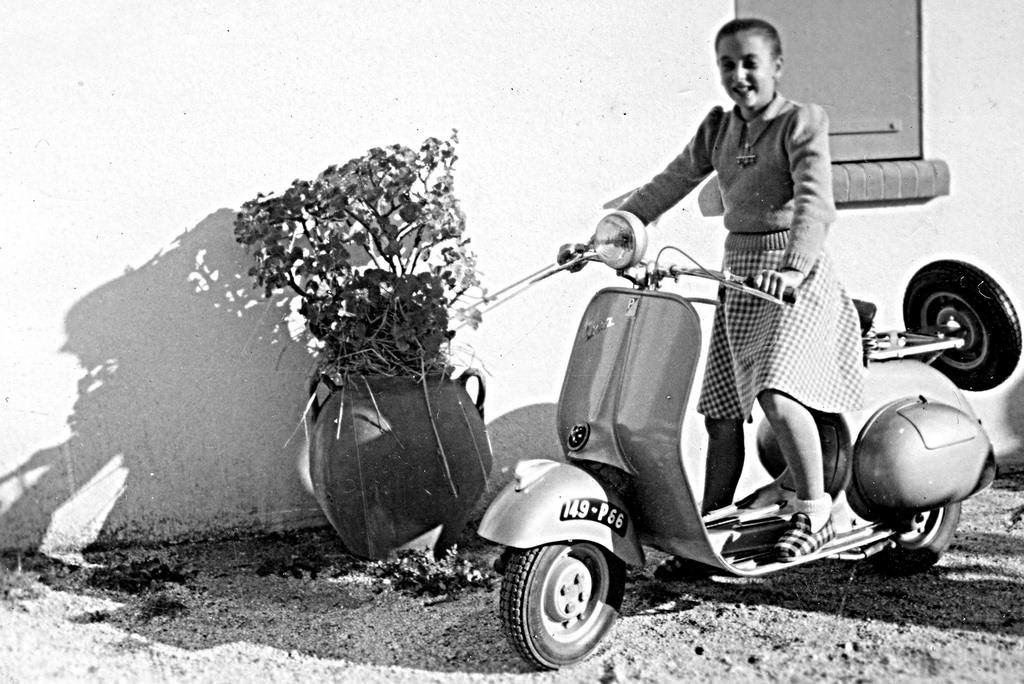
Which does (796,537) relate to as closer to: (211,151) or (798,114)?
(798,114)

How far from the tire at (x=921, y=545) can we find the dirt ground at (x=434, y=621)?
54 mm

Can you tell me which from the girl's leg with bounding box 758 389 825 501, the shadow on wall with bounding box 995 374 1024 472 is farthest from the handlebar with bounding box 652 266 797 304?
the shadow on wall with bounding box 995 374 1024 472

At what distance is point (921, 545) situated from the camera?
12.4 ft

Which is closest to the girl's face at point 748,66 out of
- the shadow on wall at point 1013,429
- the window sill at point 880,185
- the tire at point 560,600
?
A: the tire at point 560,600

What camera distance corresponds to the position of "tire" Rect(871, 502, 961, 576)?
3756 mm

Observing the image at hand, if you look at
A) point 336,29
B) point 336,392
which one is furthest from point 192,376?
point 336,29

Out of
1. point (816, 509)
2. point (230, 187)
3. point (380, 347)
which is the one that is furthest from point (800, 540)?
point (230, 187)

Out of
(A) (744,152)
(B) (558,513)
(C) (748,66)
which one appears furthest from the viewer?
(A) (744,152)

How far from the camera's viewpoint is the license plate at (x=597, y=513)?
2.96m

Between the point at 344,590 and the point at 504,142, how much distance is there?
1587mm

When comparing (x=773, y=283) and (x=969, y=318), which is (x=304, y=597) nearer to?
(x=773, y=283)

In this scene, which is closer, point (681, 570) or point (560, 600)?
point (560, 600)

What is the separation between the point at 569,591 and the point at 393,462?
957 millimetres

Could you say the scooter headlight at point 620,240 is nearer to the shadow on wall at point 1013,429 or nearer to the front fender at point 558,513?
the front fender at point 558,513
